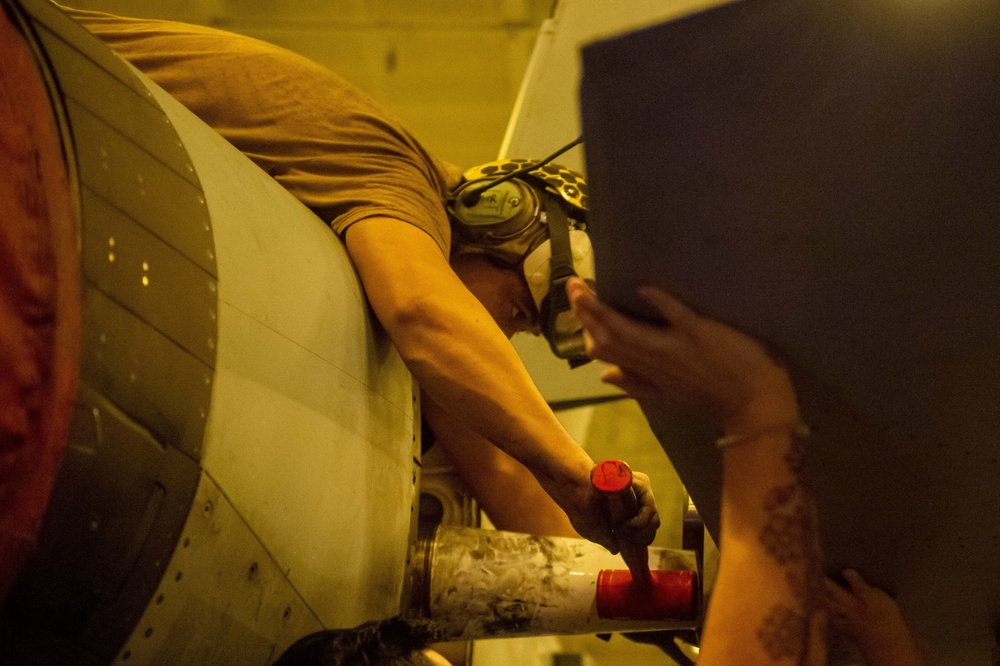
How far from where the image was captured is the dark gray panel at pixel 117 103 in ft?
2.55

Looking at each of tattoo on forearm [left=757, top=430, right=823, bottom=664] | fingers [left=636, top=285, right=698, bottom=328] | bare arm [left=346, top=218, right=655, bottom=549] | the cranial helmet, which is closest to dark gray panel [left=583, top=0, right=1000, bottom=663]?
fingers [left=636, top=285, right=698, bottom=328]

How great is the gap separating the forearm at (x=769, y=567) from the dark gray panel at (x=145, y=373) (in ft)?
1.59

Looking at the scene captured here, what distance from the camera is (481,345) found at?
1.12 meters

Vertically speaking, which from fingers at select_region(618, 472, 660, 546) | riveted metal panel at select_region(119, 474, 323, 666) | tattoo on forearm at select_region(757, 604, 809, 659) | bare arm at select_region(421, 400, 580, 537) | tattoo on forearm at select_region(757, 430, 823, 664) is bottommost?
bare arm at select_region(421, 400, 580, 537)

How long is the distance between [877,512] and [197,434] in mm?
750

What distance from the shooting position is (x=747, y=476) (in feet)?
2.37

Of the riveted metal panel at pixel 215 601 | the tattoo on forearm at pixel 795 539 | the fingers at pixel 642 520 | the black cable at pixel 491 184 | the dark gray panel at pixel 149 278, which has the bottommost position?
the fingers at pixel 642 520

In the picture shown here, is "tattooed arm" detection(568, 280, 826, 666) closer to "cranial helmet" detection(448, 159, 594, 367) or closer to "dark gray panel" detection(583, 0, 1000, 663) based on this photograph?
"dark gray panel" detection(583, 0, 1000, 663)

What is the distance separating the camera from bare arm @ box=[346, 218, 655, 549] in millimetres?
1093

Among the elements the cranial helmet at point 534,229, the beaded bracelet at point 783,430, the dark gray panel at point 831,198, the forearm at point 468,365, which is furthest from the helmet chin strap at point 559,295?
the beaded bracelet at point 783,430

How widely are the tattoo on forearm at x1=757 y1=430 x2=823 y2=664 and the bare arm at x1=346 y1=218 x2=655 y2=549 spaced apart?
387 millimetres

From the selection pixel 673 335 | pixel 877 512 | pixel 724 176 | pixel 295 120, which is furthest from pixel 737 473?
pixel 295 120

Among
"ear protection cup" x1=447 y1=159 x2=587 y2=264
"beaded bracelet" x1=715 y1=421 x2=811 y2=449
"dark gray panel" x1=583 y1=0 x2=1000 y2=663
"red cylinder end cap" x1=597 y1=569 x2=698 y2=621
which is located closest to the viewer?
"dark gray panel" x1=583 y1=0 x2=1000 y2=663

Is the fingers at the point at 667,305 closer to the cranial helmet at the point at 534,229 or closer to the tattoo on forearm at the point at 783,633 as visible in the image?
the tattoo on forearm at the point at 783,633
